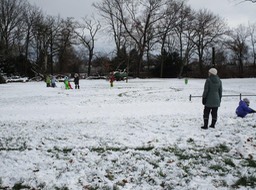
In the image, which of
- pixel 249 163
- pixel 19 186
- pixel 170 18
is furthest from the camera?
pixel 170 18

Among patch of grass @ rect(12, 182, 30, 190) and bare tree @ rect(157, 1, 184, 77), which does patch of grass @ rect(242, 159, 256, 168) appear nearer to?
patch of grass @ rect(12, 182, 30, 190)

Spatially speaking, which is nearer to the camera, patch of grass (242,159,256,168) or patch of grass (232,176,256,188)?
patch of grass (232,176,256,188)

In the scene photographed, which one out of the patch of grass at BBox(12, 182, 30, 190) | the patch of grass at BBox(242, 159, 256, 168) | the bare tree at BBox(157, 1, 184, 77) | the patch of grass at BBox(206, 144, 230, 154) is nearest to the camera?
the patch of grass at BBox(12, 182, 30, 190)

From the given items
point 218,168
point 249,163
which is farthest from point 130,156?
point 249,163

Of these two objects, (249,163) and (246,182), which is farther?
(249,163)

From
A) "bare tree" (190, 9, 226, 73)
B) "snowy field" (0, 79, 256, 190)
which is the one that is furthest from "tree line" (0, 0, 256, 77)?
"snowy field" (0, 79, 256, 190)

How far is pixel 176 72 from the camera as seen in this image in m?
59.8

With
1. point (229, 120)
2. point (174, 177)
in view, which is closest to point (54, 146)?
point (174, 177)

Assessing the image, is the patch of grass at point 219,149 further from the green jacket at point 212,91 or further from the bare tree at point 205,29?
the bare tree at point 205,29

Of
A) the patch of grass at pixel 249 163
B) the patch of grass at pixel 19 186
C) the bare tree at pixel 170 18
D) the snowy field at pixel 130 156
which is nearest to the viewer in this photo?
the patch of grass at pixel 19 186

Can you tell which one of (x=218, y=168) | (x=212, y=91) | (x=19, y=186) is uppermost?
(x=212, y=91)

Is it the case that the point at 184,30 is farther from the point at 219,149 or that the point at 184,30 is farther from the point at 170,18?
the point at 219,149

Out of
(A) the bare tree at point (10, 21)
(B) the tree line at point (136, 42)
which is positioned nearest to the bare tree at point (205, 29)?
(B) the tree line at point (136, 42)

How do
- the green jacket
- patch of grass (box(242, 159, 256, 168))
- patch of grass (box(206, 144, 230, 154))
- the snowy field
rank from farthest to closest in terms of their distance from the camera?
the green jacket → patch of grass (box(206, 144, 230, 154)) → patch of grass (box(242, 159, 256, 168)) → the snowy field
